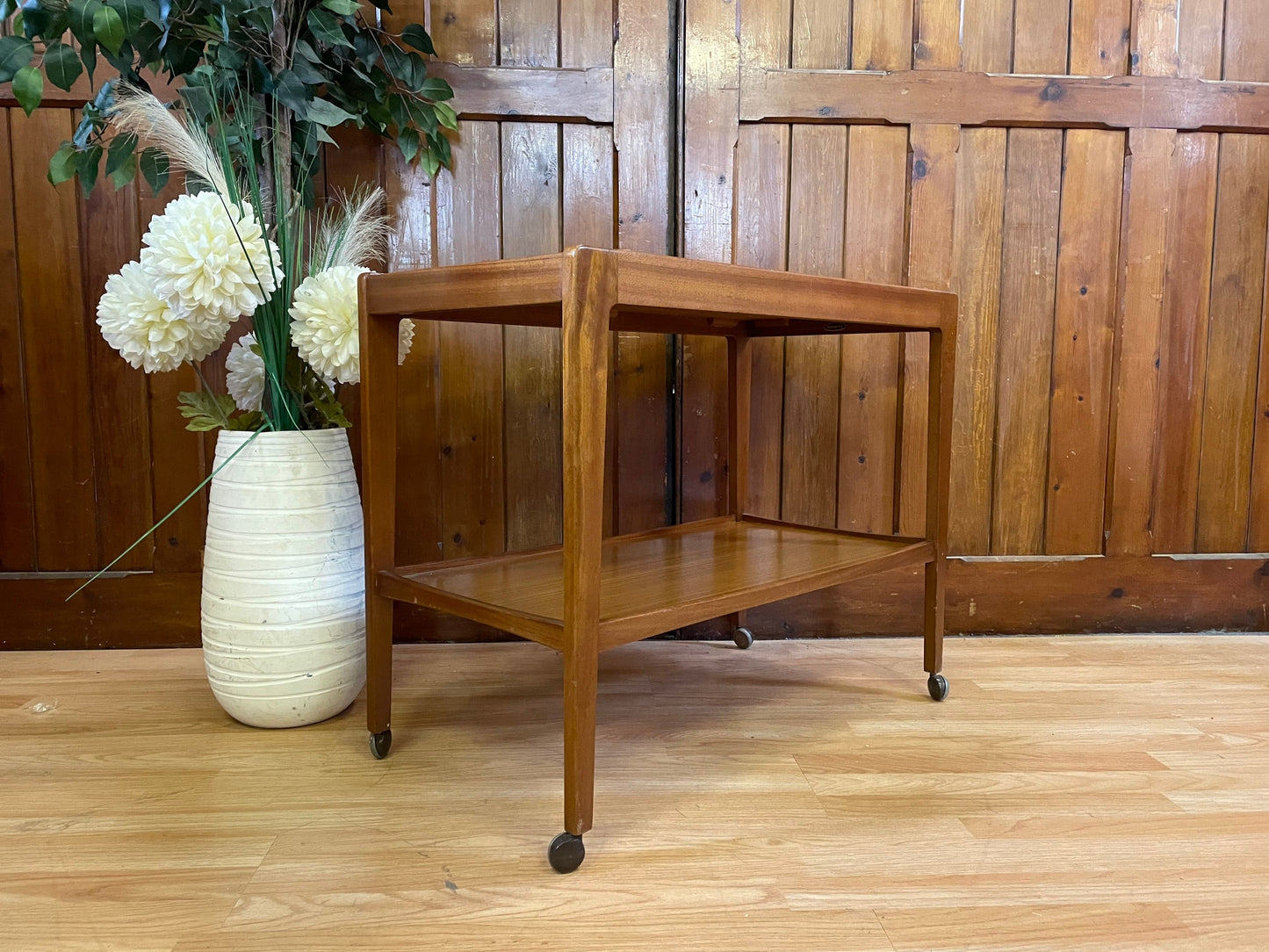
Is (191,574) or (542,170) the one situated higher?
(542,170)

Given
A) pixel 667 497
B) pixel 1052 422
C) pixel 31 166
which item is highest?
pixel 31 166

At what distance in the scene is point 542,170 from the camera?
5.03 feet

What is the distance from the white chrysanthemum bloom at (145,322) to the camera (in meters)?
1.05

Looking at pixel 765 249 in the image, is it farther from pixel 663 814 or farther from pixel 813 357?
pixel 663 814

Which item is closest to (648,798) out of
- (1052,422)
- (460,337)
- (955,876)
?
(955,876)

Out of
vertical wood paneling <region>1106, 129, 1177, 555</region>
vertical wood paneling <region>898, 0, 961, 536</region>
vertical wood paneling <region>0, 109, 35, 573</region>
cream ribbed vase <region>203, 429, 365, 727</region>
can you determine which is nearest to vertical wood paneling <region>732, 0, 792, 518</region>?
vertical wood paneling <region>898, 0, 961, 536</region>

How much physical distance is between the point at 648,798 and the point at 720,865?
0.16 metres

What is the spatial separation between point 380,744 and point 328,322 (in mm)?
575

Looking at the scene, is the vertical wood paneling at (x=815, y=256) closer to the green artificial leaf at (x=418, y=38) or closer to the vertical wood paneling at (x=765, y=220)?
the vertical wood paneling at (x=765, y=220)

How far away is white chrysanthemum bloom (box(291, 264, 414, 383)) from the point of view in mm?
1089

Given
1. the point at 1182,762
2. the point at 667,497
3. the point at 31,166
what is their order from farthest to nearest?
the point at 667,497 < the point at 31,166 < the point at 1182,762

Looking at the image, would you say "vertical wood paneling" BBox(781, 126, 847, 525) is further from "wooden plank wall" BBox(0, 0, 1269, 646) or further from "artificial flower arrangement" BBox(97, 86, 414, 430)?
"artificial flower arrangement" BBox(97, 86, 414, 430)

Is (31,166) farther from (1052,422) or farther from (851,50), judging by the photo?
(1052,422)

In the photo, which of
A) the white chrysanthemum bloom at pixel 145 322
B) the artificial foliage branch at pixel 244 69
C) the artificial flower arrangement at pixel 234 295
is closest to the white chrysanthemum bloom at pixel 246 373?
the artificial flower arrangement at pixel 234 295
